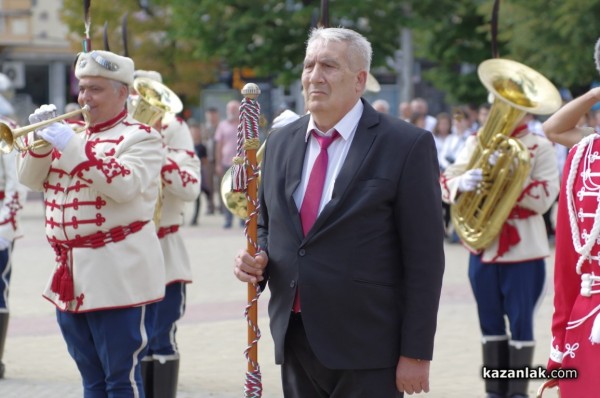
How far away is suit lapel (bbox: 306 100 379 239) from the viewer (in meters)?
4.29

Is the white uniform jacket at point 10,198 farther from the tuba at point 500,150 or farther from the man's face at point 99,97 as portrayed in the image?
the tuba at point 500,150

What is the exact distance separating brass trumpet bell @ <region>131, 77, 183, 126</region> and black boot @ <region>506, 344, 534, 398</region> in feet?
7.99

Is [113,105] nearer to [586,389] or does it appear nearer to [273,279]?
[273,279]

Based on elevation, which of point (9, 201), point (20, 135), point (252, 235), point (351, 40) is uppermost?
point (351, 40)

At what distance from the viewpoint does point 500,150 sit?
7465mm

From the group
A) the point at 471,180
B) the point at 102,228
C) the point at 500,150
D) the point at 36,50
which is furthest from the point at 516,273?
the point at 36,50

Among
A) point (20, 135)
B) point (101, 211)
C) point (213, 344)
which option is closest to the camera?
point (20, 135)

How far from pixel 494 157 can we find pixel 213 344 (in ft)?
9.73

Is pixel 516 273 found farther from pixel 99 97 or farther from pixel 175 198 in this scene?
pixel 99 97

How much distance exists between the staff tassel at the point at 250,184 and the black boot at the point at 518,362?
3.04 m

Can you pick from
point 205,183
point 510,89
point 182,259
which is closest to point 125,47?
point 182,259

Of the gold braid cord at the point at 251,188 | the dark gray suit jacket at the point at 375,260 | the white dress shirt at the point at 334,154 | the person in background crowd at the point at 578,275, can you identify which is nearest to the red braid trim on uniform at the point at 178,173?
the gold braid cord at the point at 251,188

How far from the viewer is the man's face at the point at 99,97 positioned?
5797mm

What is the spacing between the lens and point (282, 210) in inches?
175
